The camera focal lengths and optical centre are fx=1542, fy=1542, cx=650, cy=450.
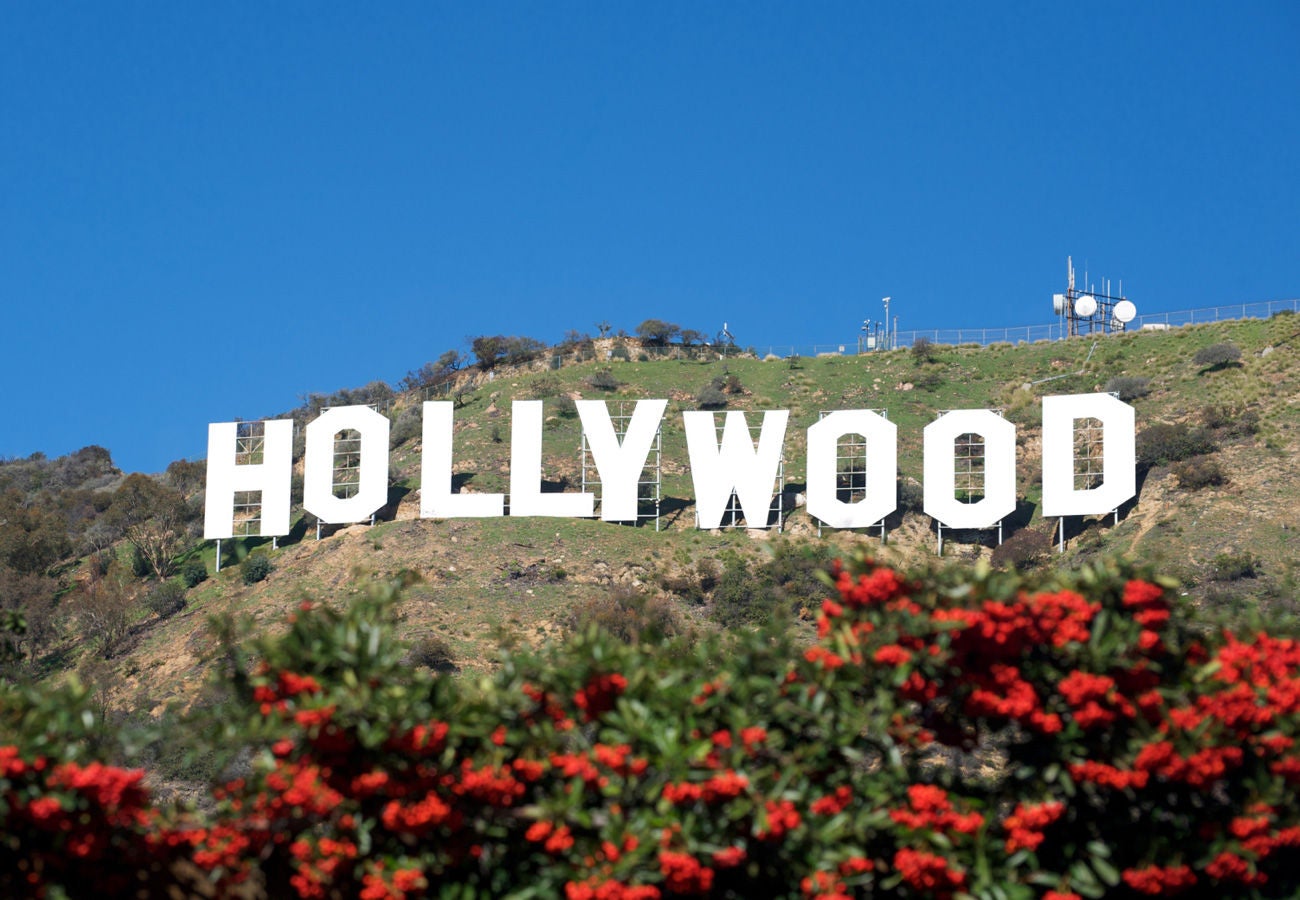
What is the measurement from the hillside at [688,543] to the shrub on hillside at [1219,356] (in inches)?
14.0

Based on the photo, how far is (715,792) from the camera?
46.5ft

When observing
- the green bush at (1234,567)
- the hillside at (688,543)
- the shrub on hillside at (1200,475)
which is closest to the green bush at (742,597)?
the hillside at (688,543)

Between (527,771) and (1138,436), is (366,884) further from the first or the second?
(1138,436)

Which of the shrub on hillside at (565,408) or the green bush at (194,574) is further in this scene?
the shrub on hillside at (565,408)

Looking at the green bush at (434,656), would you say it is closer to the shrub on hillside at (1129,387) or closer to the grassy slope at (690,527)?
the grassy slope at (690,527)

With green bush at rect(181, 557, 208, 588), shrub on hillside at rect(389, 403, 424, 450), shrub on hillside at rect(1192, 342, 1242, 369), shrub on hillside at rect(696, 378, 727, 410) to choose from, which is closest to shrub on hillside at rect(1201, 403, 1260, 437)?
shrub on hillside at rect(1192, 342, 1242, 369)

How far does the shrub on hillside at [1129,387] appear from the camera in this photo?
7319cm

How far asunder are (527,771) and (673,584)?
4209cm

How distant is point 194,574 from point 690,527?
20774 millimetres

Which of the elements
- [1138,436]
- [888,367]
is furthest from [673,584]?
[888,367]

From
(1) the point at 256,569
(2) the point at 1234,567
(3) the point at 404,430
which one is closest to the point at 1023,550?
(2) the point at 1234,567

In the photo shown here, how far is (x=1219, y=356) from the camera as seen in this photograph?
74.2 meters

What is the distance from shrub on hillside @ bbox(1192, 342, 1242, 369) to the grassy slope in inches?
28.0

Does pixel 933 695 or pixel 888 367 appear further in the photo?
pixel 888 367
